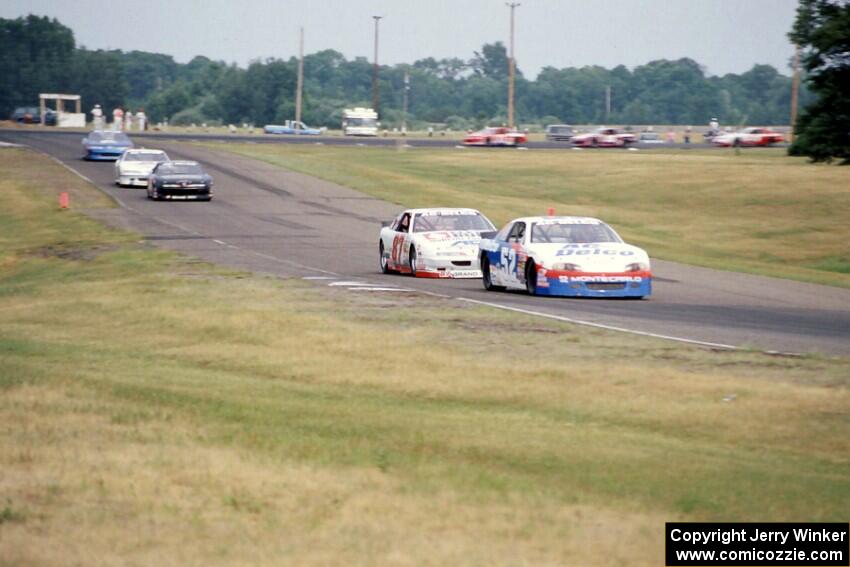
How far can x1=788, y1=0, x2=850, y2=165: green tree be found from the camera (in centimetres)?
3669

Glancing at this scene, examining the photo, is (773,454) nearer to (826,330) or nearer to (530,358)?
(530,358)

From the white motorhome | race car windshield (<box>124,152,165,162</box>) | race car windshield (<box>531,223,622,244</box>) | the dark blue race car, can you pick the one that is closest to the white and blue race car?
race car windshield (<box>531,223,622,244</box>)

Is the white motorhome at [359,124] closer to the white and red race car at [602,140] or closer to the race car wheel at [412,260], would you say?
the white and red race car at [602,140]

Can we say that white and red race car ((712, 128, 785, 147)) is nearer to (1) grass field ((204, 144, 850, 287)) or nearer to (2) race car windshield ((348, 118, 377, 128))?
(1) grass field ((204, 144, 850, 287))

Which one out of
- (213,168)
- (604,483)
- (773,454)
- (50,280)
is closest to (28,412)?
(604,483)

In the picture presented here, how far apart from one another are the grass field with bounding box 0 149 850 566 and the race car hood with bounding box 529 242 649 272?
3.45m

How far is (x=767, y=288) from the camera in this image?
2597 cm

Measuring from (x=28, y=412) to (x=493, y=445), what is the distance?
4.16 metres

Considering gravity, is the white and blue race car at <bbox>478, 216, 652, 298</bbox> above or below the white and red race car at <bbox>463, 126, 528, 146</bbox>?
below

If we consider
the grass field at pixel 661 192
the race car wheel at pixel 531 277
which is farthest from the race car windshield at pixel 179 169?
the race car wheel at pixel 531 277

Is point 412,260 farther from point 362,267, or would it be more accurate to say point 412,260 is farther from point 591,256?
point 591,256

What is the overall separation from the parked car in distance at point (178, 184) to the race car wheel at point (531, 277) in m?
29.1

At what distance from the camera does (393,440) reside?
35.1 feet

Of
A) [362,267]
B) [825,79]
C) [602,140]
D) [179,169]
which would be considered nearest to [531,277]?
[362,267]
